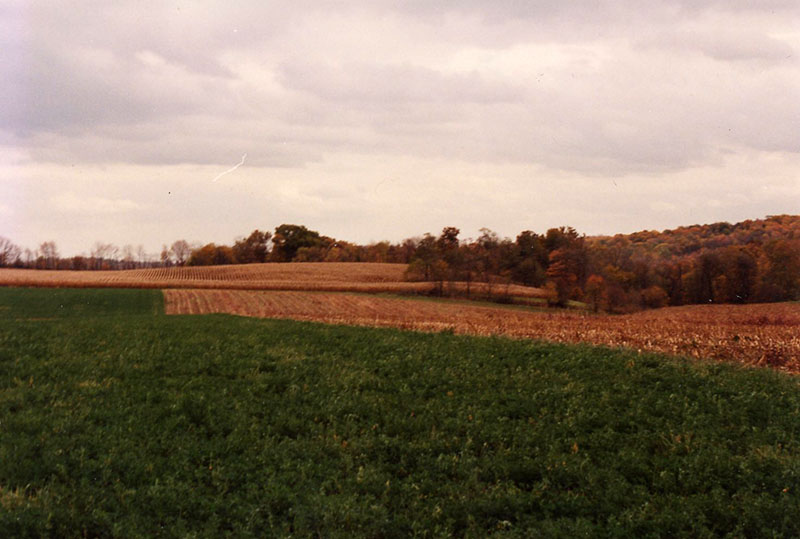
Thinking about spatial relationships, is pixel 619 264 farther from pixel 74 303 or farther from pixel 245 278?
pixel 74 303

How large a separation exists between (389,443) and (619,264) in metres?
72.0

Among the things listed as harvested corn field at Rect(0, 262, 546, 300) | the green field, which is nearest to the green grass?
harvested corn field at Rect(0, 262, 546, 300)

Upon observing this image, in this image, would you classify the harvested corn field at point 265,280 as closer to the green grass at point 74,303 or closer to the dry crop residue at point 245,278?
the dry crop residue at point 245,278

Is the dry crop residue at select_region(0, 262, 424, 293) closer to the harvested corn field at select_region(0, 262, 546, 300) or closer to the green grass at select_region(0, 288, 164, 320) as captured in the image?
the harvested corn field at select_region(0, 262, 546, 300)

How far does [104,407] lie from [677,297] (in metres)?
70.8

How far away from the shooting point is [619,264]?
246 ft

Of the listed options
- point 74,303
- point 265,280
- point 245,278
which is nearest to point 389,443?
point 74,303

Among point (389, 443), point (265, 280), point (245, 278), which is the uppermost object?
point (245, 278)

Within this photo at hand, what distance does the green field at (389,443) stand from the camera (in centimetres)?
741

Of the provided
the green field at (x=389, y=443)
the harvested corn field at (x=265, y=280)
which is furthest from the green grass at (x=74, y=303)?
the green field at (x=389, y=443)

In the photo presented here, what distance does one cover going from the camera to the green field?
7.41 m

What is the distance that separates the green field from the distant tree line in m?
54.8

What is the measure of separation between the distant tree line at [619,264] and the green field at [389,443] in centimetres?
5484

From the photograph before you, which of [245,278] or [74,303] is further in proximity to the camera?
[245,278]
